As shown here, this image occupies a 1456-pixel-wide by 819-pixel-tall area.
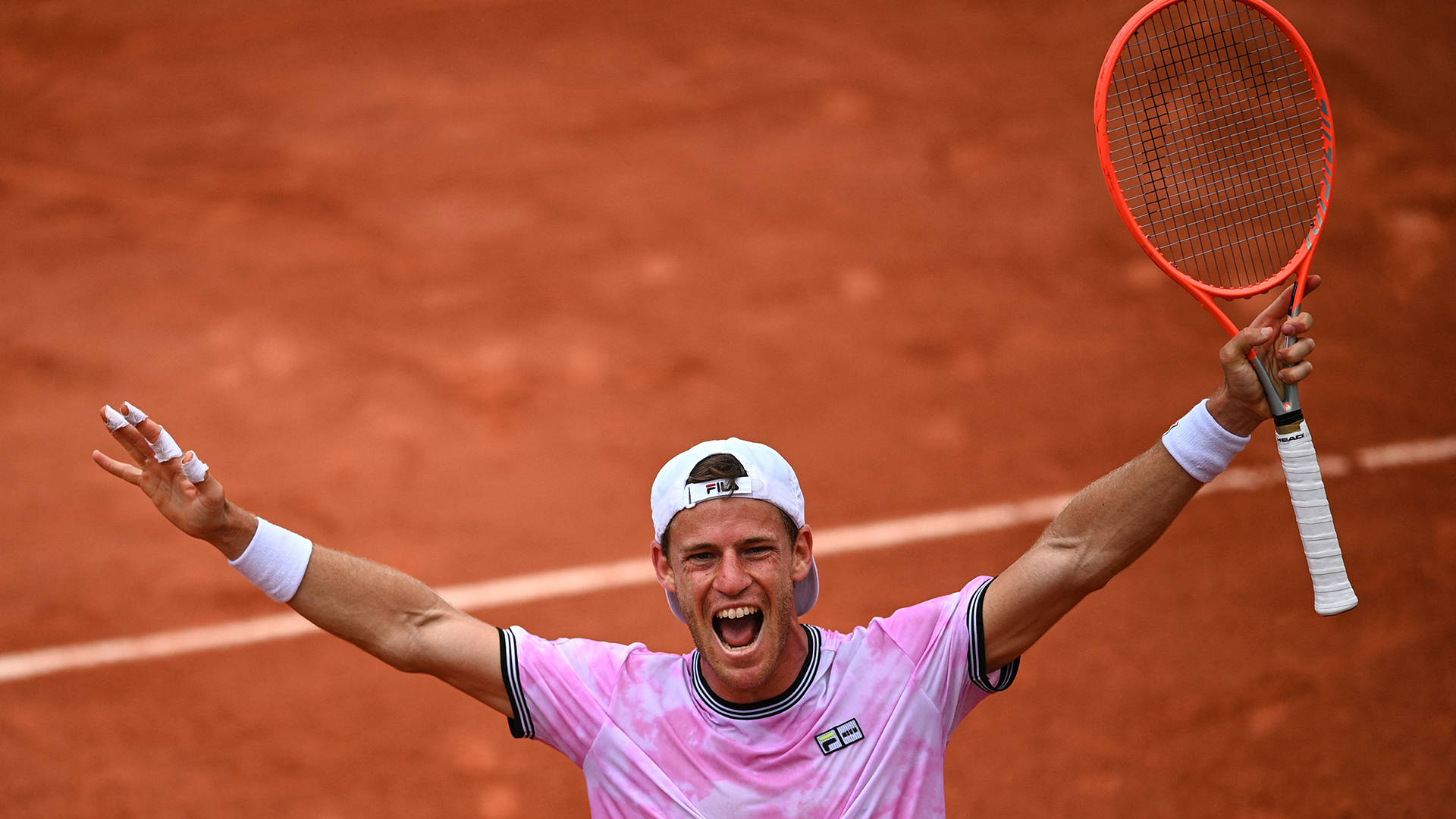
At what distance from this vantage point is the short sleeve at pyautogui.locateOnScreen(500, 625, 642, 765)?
13.2ft

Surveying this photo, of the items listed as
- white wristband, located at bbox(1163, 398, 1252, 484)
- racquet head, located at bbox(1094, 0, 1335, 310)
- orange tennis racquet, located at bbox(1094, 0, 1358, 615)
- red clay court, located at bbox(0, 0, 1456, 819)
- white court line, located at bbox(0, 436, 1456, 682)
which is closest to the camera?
white wristband, located at bbox(1163, 398, 1252, 484)

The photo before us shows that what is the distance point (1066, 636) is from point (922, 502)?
1158mm

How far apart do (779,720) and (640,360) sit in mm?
5191

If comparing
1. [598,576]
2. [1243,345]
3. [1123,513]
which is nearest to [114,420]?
[1123,513]

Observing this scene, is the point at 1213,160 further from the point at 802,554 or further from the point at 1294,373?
the point at 802,554

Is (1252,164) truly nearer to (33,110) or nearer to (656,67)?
(656,67)

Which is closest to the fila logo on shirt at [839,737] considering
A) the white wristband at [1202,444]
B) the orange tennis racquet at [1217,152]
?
the white wristband at [1202,444]

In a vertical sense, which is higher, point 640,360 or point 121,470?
point 640,360

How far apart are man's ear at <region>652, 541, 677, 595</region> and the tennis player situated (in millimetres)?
13

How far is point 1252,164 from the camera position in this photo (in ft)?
25.8

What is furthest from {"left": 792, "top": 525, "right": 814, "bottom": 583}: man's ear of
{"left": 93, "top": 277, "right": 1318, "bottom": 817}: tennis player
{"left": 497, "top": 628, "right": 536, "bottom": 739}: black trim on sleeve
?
{"left": 497, "top": 628, "right": 536, "bottom": 739}: black trim on sleeve

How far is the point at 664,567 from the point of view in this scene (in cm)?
412

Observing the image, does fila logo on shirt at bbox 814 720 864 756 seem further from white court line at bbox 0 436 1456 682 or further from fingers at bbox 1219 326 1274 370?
→ white court line at bbox 0 436 1456 682

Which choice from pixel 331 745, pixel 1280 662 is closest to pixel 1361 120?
pixel 1280 662
